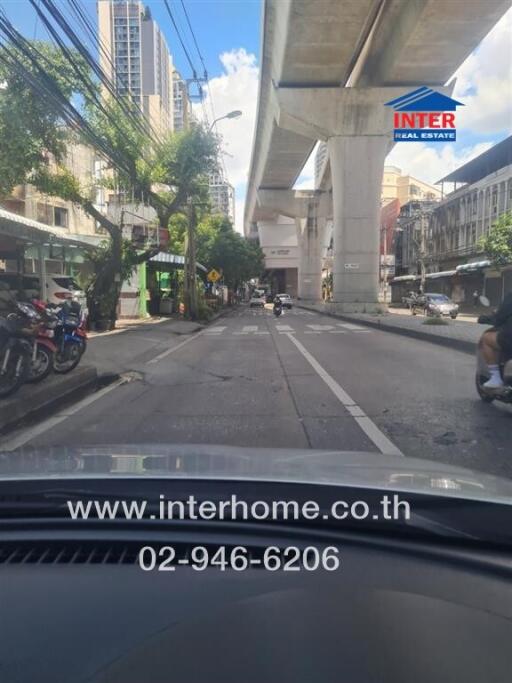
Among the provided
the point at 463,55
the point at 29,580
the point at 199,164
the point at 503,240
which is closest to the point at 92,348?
the point at 199,164

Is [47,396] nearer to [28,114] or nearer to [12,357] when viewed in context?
[12,357]

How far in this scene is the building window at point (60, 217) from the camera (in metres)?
34.0

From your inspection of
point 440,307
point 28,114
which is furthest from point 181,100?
point 440,307

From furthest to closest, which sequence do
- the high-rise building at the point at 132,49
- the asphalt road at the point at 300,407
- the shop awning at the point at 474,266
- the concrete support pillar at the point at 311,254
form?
the concrete support pillar at the point at 311,254, the shop awning at the point at 474,266, the high-rise building at the point at 132,49, the asphalt road at the point at 300,407

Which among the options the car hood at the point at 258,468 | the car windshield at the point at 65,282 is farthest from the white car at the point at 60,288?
the car hood at the point at 258,468

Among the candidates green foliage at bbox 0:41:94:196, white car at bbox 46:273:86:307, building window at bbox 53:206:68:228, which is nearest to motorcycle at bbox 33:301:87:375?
green foliage at bbox 0:41:94:196

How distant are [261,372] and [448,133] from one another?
11728 mm

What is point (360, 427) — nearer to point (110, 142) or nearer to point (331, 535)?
point (331, 535)

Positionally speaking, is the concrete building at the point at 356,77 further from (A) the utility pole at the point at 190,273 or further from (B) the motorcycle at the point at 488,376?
(B) the motorcycle at the point at 488,376

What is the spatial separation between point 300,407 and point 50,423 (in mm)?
2825

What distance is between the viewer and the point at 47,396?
787cm

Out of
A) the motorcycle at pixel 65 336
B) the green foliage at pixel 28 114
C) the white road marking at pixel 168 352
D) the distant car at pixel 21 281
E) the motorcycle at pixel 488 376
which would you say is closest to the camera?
the motorcycle at pixel 488 376

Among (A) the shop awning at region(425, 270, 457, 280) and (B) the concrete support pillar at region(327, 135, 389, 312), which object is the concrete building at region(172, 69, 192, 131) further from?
(A) the shop awning at region(425, 270, 457, 280)

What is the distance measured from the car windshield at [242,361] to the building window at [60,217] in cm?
48
